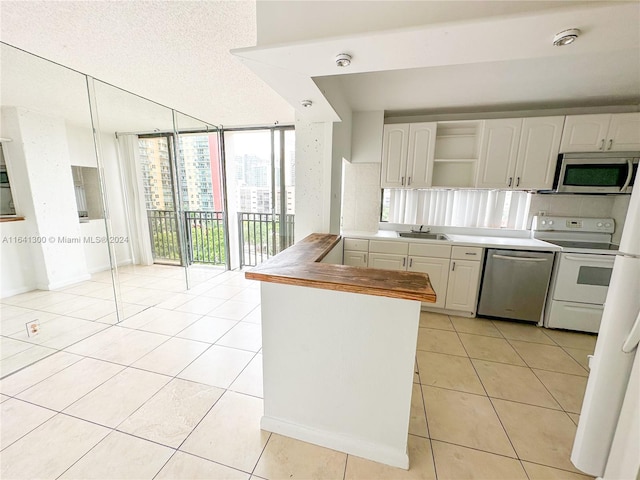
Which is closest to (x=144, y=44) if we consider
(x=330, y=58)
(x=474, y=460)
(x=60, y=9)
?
(x=60, y=9)

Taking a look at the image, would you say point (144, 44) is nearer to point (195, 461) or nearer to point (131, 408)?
point (131, 408)

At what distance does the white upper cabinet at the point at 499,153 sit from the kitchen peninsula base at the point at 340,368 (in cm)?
256

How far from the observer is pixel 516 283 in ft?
9.02

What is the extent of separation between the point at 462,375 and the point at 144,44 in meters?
3.44

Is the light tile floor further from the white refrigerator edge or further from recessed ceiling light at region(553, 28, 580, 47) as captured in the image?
recessed ceiling light at region(553, 28, 580, 47)

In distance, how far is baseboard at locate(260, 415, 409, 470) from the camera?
1.33m

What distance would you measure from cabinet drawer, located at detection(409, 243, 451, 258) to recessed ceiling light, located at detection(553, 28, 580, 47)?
79.4 inches

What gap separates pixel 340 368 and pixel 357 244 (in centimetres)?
189

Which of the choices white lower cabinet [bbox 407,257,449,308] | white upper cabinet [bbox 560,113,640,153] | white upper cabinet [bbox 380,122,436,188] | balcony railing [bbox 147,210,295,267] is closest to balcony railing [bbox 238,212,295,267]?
balcony railing [bbox 147,210,295,267]

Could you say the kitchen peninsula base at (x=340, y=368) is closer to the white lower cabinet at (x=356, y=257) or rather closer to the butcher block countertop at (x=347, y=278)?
the butcher block countertop at (x=347, y=278)

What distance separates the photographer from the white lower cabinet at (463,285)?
9.36 feet

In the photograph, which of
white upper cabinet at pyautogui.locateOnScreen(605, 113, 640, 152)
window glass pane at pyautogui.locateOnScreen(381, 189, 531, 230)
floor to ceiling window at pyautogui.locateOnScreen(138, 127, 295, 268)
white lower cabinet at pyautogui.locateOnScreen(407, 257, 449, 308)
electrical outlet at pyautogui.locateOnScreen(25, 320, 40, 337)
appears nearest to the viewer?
electrical outlet at pyautogui.locateOnScreen(25, 320, 40, 337)

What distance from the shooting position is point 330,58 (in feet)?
4.35

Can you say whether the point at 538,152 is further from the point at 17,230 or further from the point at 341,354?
the point at 17,230
